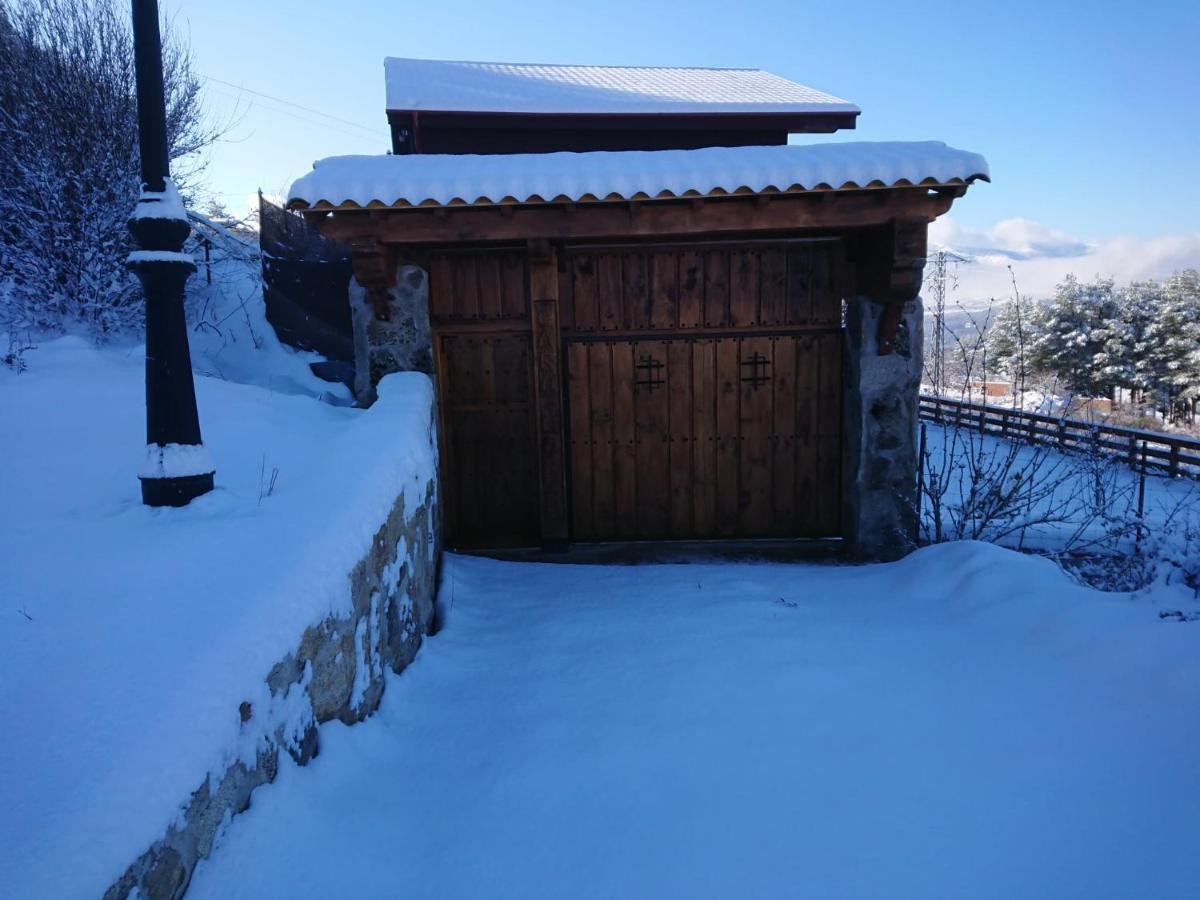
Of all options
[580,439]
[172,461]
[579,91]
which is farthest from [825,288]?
[579,91]

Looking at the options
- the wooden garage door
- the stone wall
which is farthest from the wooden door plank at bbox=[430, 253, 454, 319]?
the stone wall

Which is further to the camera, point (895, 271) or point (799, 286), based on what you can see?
point (799, 286)

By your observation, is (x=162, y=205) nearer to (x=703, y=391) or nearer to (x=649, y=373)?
(x=649, y=373)

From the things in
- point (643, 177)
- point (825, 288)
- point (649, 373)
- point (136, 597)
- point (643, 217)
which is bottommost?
point (136, 597)

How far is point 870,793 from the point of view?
98.0 inches

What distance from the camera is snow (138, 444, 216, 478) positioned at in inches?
105

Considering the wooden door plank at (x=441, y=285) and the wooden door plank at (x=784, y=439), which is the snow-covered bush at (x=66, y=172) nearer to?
the wooden door plank at (x=441, y=285)

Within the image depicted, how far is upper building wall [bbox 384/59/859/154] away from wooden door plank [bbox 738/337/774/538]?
3.84 meters

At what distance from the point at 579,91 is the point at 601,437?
4933mm

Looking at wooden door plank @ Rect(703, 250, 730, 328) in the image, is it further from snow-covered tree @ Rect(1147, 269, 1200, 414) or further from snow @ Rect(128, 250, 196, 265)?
snow-covered tree @ Rect(1147, 269, 1200, 414)

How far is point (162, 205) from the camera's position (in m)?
2.76

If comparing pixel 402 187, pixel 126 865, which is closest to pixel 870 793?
pixel 126 865

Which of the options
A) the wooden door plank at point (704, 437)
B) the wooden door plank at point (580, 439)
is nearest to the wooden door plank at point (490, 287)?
the wooden door plank at point (580, 439)

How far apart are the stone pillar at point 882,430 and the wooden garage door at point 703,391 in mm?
320
